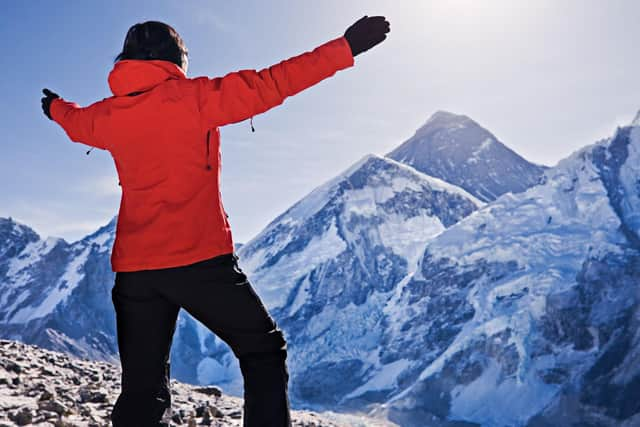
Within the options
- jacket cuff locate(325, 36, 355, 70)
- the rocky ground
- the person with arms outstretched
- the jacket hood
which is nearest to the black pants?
the person with arms outstretched

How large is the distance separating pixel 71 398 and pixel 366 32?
217 inches

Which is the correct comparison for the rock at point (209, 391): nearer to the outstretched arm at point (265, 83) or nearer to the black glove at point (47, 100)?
the black glove at point (47, 100)

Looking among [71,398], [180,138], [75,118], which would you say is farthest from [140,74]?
[71,398]

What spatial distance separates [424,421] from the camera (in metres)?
156

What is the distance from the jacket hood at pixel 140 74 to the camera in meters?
3.19

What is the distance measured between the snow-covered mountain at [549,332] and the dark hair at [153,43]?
143186 millimetres

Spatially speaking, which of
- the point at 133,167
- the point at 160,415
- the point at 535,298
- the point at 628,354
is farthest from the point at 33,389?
the point at 535,298

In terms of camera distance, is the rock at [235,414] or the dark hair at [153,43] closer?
the dark hair at [153,43]

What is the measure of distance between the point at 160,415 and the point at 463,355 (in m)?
186

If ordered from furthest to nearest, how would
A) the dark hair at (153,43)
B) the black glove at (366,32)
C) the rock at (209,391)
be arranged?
the rock at (209,391)
the dark hair at (153,43)
the black glove at (366,32)

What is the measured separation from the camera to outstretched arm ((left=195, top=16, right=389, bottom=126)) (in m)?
3.02

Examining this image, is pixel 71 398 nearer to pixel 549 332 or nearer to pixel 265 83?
pixel 265 83

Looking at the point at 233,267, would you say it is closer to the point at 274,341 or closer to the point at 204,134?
the point at 274,341

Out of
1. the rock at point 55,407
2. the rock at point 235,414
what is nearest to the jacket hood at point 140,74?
the rock at point 55,407
